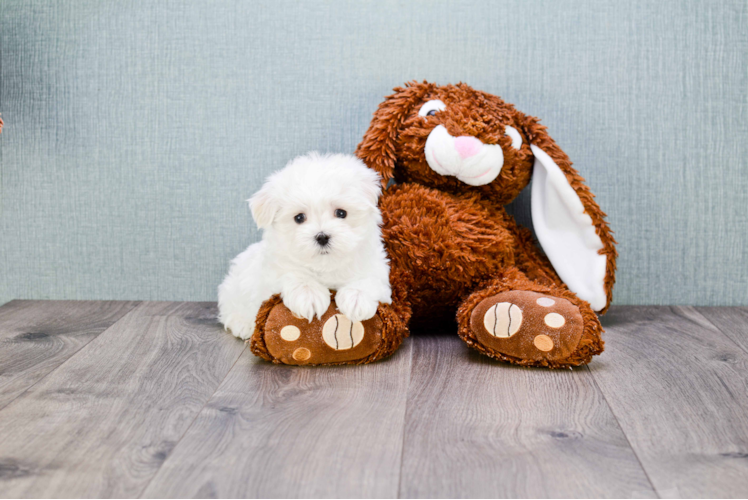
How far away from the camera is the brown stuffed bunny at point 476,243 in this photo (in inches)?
50.2

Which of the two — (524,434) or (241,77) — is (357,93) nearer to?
(241,77)

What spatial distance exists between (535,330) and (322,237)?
1.49ft

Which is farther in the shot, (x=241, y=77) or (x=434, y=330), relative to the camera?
(x=241, y=77)

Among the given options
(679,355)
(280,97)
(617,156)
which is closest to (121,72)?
(280,97)

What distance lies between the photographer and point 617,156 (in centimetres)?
172

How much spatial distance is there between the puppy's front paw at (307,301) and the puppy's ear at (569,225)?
61cm

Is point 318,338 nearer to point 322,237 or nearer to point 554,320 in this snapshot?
point 322,237

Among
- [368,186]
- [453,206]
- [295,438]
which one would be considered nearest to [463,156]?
[453,206]

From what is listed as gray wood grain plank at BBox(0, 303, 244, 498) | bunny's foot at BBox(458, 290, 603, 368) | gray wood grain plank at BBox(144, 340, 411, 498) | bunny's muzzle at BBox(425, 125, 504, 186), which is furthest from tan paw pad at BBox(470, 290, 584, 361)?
gray wood grain plank at BBox(0, 303, 244, 498)

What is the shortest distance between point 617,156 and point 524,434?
3.27 ft

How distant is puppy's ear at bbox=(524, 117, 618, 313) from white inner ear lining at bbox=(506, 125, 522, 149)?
5 centimetres

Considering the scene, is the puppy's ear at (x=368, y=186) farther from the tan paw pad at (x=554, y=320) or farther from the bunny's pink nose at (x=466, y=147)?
the tan paw pad at (x=554, y=320)

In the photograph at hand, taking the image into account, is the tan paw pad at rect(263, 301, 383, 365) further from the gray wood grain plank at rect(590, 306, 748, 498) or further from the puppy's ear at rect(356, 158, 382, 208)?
the gray wood grain plank at rect(590, 306, 748, 498)

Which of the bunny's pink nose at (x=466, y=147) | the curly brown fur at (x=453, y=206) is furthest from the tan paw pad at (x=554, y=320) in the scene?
the bunny's pink nose at (x=466, y=147)
